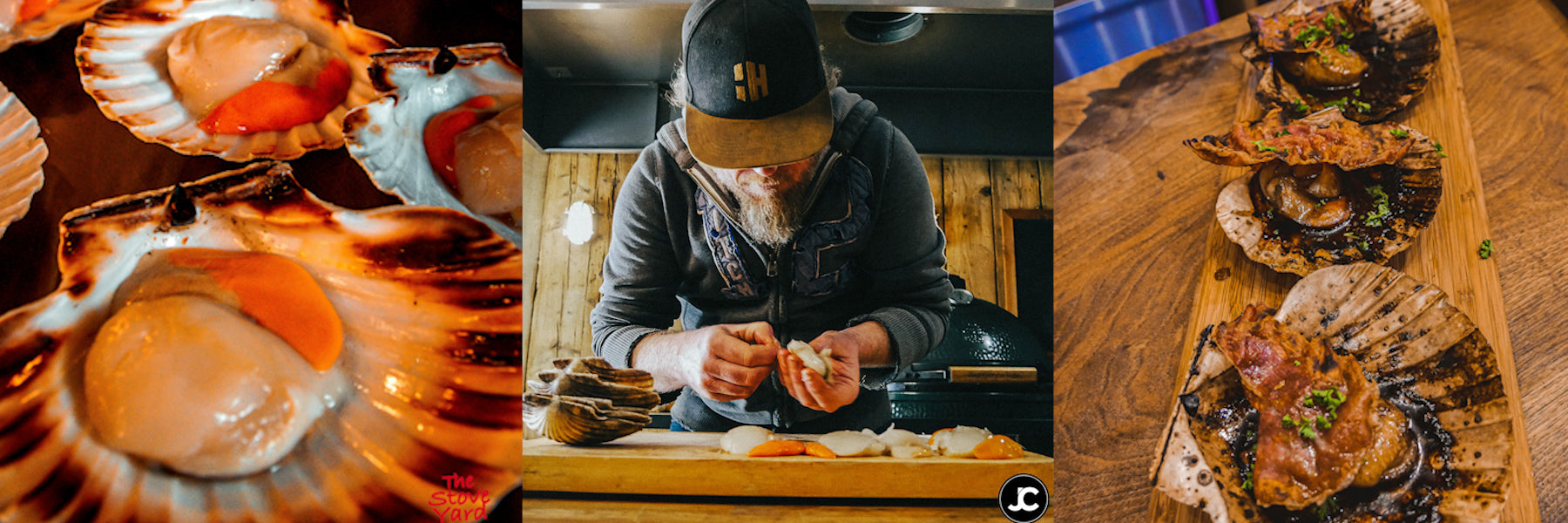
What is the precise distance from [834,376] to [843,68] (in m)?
0.67

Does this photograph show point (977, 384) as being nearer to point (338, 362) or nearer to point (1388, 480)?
point (1388, 480)

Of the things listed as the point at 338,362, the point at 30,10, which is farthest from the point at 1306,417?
the point at 30,10

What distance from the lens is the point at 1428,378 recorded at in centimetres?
173

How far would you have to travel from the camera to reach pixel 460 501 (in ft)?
5.07

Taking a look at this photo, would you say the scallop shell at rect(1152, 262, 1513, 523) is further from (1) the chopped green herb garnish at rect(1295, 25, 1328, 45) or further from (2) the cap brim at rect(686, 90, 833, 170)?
(2) the cap brim at rect(686, 90, 833, 170)

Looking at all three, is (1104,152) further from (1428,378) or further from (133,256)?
(133,256)

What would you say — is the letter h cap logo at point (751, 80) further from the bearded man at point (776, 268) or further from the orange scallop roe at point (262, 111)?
the orange scallop roe at point (262, 111)

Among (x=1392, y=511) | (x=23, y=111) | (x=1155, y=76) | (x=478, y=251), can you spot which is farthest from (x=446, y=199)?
(x=1392, y=511)

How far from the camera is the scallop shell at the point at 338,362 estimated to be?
1460 millimetres

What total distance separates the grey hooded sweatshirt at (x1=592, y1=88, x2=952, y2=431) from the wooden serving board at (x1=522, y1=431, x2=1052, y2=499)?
0.26 ft

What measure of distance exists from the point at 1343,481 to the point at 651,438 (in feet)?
5.07

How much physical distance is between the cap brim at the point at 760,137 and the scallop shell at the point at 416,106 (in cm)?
45

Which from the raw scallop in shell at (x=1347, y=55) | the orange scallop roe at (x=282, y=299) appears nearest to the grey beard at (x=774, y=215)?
the orange scallop roe at (x=282, y=299)

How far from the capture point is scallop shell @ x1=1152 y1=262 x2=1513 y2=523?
167 cm
